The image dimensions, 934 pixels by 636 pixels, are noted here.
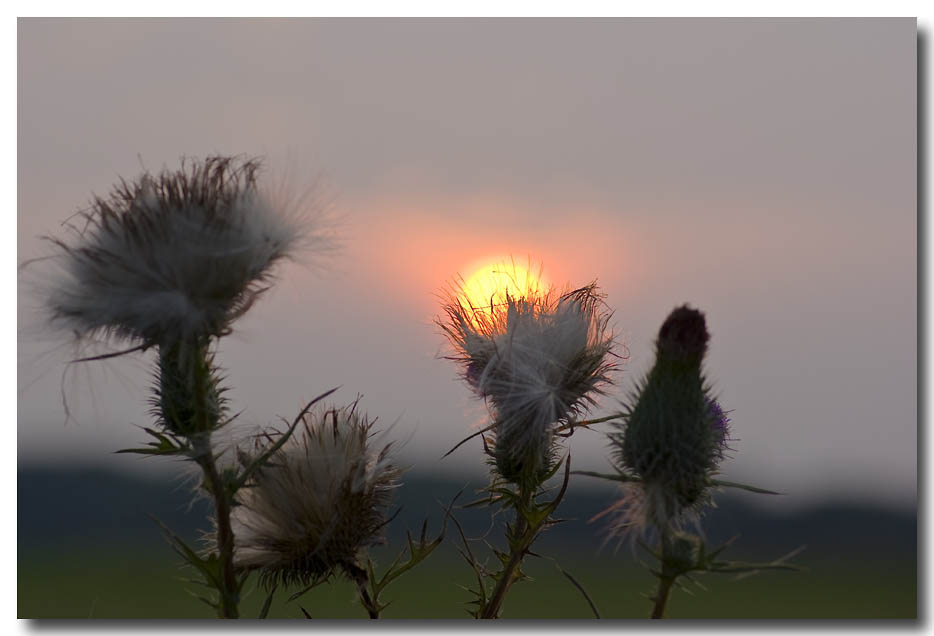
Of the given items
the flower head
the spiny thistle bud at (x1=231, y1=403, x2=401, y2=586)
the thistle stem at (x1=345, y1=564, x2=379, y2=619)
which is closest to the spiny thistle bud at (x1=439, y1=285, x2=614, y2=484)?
the spiny thistle bud at (x1=231, y1=403, x2=401, y2=586)

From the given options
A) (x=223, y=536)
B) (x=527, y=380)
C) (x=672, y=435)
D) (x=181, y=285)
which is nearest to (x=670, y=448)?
(x=672, y=435)

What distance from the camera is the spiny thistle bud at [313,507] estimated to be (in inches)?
106

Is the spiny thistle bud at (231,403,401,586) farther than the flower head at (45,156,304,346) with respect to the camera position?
Yes

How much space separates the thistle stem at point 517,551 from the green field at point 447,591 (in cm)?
13

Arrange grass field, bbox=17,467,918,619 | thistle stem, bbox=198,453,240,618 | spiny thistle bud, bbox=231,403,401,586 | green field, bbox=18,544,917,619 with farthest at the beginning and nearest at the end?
1. green field, bbox=18,544,917,619
2. grass field, bbox=17,467,918,619
3. spiny thistle bud, bbox=231,403,401,586
4. thistle stem, bbox=198,453,240,618

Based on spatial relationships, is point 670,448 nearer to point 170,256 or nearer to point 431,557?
point 431,557

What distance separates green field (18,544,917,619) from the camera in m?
3.20

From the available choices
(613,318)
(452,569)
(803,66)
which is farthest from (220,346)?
(803,66)

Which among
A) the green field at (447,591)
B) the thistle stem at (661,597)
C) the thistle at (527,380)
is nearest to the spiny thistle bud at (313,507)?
the green field at (447,591)

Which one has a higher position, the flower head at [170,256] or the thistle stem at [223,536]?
the flower head at [170,256]

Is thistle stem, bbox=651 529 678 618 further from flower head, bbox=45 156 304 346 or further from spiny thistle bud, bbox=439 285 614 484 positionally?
flower head, bbox=45 156 304 346

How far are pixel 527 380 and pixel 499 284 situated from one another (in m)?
0.43

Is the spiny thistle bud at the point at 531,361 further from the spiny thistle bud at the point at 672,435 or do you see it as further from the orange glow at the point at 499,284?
the spiny thistle bud at the point at 672,435
